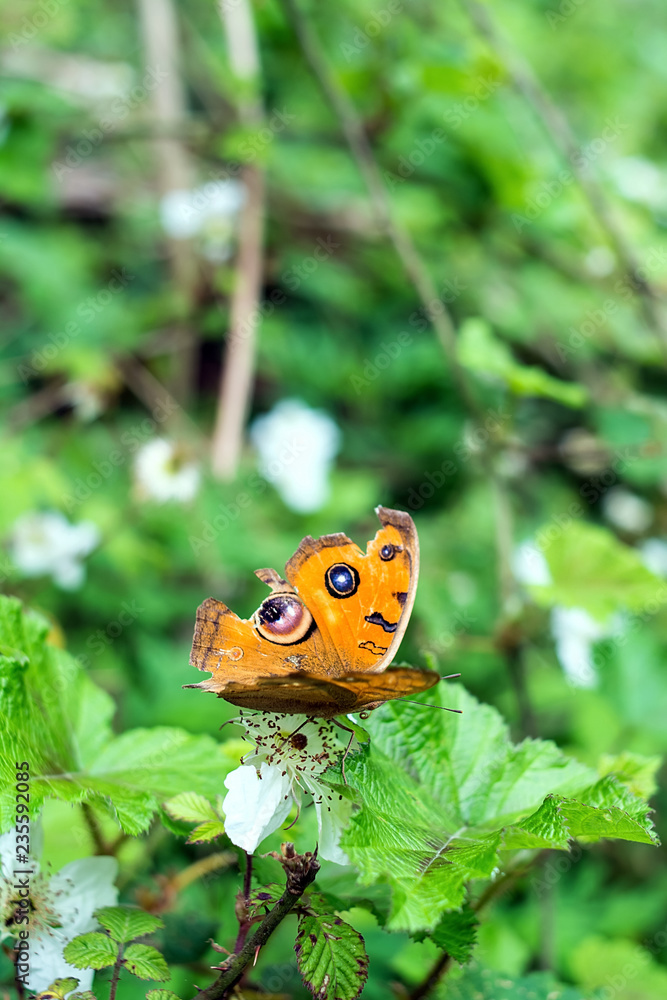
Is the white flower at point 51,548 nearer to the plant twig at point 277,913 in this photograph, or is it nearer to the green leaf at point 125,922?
the green leaf at point 125,922

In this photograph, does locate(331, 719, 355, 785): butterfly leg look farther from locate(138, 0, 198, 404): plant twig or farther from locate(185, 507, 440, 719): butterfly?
locate(138, 0, 198, 404): plant twig

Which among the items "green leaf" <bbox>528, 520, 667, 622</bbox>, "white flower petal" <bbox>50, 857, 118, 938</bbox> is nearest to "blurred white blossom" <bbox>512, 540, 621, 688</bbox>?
"green leaf" <bbox>528, 520, 667, 622</bbox>

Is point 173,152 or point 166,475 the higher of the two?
point 173,152

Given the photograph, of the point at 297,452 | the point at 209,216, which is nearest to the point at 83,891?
the point at 297,452

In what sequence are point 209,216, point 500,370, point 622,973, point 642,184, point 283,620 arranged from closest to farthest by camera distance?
point 283,620 < point 622,973 < point 500,370 < point 209,216 < point 642,184

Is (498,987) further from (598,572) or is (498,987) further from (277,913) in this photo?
(598,572)
